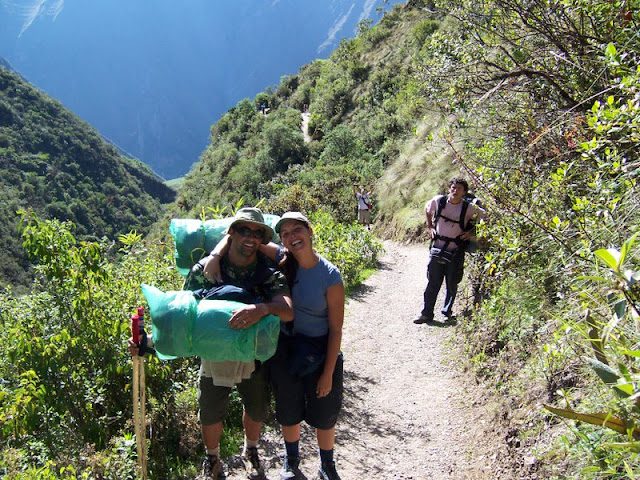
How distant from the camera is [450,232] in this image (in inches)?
255

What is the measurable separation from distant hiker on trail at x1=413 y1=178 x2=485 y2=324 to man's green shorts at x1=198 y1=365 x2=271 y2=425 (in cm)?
373

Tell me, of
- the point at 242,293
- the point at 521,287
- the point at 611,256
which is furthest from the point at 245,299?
the point at 521,287

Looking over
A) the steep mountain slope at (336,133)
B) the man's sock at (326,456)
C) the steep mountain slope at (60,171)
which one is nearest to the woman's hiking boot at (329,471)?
the man's sock at (326,456)

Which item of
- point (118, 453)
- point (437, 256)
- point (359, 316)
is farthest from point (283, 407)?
point (359, 316)

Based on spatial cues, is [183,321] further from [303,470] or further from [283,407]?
[303,470]

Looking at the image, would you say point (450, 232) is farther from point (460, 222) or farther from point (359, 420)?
point (359, 420)

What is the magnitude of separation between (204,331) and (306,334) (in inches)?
27.7

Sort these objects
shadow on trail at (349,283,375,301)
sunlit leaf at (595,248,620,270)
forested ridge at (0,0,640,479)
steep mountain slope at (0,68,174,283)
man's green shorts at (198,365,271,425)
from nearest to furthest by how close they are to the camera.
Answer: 1. sunlit leaf at (595,248,620,270)
2. forested ridge at (0,0,640,479)
3. man's green shorts at (198,365,271,425)
4. shadow on trail at (349,283,375,301)
5. steep mountain slope at (0,68,174,283)

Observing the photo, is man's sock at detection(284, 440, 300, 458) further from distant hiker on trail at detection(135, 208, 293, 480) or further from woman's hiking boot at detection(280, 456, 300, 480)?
distant hiker on trail at detection(135, 208, 293, 480)

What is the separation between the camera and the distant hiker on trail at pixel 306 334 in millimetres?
3180

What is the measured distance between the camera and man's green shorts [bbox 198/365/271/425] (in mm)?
3354

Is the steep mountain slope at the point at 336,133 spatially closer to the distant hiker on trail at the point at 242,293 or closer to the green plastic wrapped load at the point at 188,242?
the green plastic wrapped load at the point at 188,242

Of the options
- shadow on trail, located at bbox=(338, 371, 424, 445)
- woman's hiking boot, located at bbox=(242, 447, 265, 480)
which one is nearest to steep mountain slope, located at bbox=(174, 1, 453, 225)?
shadow on trail, located at bbox=(338, 371, 424, 445)

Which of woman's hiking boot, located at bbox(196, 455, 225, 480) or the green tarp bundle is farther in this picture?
the green tarp bundle
